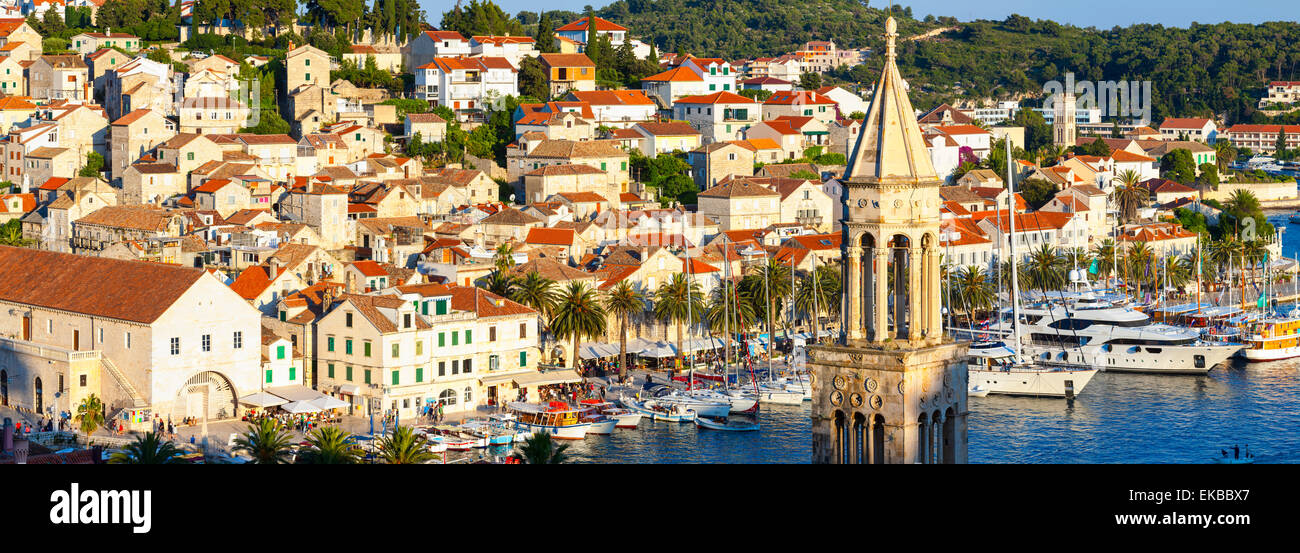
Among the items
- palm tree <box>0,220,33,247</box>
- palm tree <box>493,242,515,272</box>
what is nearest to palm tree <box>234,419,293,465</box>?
palm tree <box>493,242,515,272</box>

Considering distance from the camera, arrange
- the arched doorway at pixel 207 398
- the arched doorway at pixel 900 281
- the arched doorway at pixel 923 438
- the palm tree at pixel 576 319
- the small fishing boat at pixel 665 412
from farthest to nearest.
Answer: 1. the palm tree at pixel 576 319
2. the small fishing boat at pixel 665 412
3. the arched doorway at pixel 207 398
4. the arched doorway at pixel 900 281
5. the arched doorway at pixel 923 438

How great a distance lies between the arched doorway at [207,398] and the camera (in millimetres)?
54344

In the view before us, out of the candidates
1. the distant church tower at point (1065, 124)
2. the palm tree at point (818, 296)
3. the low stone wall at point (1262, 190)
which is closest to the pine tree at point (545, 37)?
the distant church tower at point (1065, 124)

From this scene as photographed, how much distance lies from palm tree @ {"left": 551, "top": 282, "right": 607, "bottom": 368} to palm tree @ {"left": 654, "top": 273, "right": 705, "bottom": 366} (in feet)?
12.5

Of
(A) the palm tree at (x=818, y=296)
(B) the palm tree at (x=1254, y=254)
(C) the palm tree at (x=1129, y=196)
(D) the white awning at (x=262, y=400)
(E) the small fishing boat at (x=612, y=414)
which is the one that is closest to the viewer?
(D) the white awning at (x=262, y=400)

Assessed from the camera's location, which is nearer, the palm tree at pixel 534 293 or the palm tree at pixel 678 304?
the palm tree at pixel 534 293

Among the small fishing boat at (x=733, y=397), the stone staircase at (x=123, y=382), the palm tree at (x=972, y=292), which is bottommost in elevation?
the small fishing boat at (x=733, y=397)

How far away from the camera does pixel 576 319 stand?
6456 centimetres

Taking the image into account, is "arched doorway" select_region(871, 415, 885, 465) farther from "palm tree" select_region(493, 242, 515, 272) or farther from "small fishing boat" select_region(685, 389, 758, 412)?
"palm tree" select_region(493, 242, 515, 272)

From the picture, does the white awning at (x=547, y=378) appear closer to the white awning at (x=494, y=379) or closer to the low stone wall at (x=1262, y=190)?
the white awning at (x=494, y=379)

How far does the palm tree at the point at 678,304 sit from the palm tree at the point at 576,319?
380 cm

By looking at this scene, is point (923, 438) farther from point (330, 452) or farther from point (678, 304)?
point (678, 304)

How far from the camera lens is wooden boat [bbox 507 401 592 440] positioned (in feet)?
184
